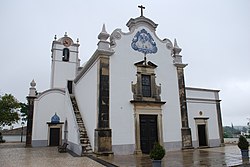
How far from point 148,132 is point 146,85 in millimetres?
2850

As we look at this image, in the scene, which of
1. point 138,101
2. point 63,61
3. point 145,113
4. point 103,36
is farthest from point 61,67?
point 145,113

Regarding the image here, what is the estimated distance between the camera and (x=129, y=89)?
11.9 meters

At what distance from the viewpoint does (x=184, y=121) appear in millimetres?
13195

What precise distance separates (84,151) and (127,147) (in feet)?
7.59

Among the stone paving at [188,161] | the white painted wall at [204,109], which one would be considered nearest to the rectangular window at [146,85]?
the stone paving at [188,161]

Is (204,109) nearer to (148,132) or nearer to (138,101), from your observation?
(148,132)

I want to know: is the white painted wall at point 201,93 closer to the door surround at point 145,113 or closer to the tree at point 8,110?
the door surround at point 145,113

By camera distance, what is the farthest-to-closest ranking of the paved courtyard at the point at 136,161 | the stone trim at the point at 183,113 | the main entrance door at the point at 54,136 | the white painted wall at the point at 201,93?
the main entrance door at the point at 54,136
the white painted wall at the point at 201,93
the stone trim at the point at 183,113
the paved courtyard at the point at 136,161

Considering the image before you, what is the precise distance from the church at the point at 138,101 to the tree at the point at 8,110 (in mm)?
9900

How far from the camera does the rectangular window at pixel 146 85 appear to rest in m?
12.5

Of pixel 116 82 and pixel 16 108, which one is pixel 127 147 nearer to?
pixel 116 82

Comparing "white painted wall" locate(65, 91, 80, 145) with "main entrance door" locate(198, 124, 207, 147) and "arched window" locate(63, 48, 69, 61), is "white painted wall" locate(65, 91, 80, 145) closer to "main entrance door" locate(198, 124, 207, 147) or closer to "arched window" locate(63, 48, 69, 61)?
"main entrance door" locate(198, 124, 207, 147)

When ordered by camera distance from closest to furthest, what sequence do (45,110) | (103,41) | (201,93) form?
(103,41) → (201,93) → (45,110)

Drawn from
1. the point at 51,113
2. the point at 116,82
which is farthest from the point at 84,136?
the point at 51,113
